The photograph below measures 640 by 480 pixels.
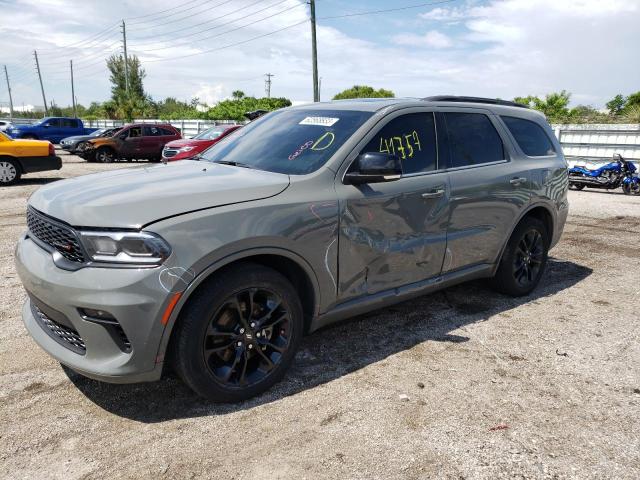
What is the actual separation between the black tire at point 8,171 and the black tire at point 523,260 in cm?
1172

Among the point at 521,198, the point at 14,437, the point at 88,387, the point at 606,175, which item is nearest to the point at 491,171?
the point at 521,198

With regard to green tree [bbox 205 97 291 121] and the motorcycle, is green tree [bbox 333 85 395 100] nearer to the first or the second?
green tree [bbox 205 97 291 121]

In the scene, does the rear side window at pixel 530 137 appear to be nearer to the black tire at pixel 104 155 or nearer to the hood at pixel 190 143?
the hood at pixel 190 143

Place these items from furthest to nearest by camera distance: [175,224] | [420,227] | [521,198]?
[521,198] < [420,227] < [175,224]

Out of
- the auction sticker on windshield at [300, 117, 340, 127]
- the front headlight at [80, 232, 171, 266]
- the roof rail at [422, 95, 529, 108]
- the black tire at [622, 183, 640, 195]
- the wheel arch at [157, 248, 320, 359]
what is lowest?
the black tire at [622, 183, 640, 195]

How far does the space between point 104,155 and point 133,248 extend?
770 inches

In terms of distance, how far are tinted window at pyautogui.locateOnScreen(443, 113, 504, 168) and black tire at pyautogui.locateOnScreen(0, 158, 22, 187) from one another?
11.6 meters

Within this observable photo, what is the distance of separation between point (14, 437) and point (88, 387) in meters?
0.54

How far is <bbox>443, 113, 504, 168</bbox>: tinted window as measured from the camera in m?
4.05

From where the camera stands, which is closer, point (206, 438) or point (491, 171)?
point (206, 438)

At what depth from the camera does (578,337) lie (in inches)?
159

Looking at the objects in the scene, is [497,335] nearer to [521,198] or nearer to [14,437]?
[521,198]

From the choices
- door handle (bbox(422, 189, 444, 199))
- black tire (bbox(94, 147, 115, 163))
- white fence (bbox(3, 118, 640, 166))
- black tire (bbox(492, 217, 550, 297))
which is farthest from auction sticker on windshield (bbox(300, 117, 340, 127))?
black tire (bbox(94, 147, 115, 163))

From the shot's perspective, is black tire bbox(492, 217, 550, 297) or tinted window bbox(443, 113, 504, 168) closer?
tinted window bbox(443, 113, 504, 168)
